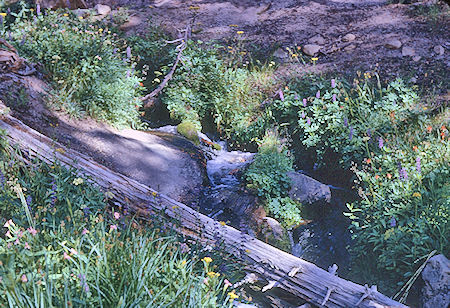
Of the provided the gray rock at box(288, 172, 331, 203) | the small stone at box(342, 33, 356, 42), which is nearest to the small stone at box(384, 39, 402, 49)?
the small stone at box(342, 33, 356, 42)

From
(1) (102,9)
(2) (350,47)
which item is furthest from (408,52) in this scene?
(1) (102,9)

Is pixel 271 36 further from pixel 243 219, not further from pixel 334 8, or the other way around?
pixel 243 219

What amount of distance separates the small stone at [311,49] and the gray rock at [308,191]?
302 centimetres

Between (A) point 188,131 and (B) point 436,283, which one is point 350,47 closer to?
(A) point 188,131

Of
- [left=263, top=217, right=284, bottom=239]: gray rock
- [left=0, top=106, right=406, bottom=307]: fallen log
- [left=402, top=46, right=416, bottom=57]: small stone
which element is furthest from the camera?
[left=402, top=46, right=416, bottom=57]: small stone

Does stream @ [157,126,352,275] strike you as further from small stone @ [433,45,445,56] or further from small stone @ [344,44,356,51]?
small stone @ [433,45,445,56]

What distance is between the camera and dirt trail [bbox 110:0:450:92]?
777cm

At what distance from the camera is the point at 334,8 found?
982cm

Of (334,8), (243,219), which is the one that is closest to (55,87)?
(243,219)

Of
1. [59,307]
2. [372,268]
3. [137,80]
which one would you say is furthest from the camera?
[137,80]

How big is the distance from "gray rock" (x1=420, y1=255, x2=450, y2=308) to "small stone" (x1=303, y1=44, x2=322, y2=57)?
Result: 4.90m

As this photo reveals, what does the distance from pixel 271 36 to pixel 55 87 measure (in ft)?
14.5

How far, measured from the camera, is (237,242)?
4316 millimetres

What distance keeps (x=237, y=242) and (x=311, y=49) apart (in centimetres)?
517
